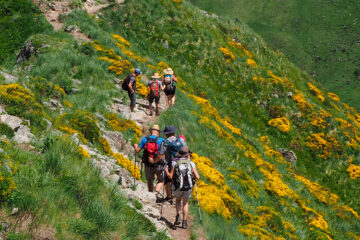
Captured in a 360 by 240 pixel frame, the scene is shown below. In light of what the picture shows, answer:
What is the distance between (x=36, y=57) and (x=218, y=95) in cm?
1404

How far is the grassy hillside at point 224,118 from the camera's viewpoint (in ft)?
35.6

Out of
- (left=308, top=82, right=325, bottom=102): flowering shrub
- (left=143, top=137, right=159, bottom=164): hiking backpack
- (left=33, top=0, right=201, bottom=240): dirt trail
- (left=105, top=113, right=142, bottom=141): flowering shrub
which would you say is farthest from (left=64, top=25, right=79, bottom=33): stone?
(left=308, top=82, right=325, bottom=102): flowering shrub

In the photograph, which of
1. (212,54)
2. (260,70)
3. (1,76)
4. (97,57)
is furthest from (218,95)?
(1,76)

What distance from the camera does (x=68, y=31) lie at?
21.6 m

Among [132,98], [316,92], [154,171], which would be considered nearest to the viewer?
[154,171]

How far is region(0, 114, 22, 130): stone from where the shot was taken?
8.06 m

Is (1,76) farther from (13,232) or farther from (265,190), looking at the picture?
(265,190)

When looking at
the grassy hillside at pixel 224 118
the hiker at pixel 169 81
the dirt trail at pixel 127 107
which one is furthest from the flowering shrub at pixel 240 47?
the hiker at pixel 169 81

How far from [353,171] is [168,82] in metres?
17.7

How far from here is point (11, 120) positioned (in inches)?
326

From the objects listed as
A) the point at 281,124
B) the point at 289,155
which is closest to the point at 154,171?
the point at 289,155

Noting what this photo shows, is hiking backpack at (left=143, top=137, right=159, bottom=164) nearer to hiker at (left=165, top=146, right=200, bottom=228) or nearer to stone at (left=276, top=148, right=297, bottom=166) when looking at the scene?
hiker at (left=165, top=146, right=200, bottom=228)

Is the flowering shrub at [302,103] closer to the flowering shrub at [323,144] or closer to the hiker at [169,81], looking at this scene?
the flowering shrub at [323,144]

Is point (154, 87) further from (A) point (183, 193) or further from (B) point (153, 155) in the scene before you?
(A) point (183, 193)
